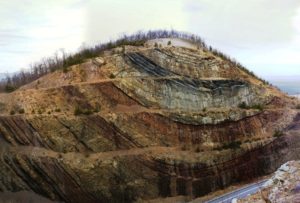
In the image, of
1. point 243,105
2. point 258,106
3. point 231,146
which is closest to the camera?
point 231,146

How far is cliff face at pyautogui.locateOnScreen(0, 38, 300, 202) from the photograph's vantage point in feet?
87.5

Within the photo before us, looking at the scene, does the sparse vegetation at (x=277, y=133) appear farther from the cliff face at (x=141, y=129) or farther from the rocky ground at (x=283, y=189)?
the rocky ground at (x=283, y=189)

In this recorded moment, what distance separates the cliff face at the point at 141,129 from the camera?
2667cm

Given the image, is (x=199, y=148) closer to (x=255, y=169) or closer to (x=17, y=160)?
(x=255, y=169)

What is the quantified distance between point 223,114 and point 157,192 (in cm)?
733

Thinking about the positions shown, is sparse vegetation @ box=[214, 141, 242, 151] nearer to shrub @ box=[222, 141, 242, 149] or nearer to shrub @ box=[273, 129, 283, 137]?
shrub @ box=[222, 141, 242, 149]

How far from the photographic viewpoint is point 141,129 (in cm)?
2861

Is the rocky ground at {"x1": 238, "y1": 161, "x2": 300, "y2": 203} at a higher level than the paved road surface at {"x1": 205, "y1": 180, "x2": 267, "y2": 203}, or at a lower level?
higher

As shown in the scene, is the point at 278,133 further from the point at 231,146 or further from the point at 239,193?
the point at 239,193

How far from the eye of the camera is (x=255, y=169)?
98.1 feet

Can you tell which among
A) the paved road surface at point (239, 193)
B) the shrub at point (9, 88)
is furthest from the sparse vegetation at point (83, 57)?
the paved road surface at point (239, 193)

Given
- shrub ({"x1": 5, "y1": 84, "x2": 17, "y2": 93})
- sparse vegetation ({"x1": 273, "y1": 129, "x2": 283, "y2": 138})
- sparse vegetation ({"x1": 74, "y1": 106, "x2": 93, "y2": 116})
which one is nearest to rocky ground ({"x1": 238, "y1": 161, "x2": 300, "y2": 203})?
sparse vegetation ({"x1": 74, "y1": 106, "x2": 93, "y2": 116})

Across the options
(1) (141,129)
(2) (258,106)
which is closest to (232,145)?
(2) (258,106)

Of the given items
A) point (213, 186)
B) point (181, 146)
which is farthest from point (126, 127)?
point (213, 186)
